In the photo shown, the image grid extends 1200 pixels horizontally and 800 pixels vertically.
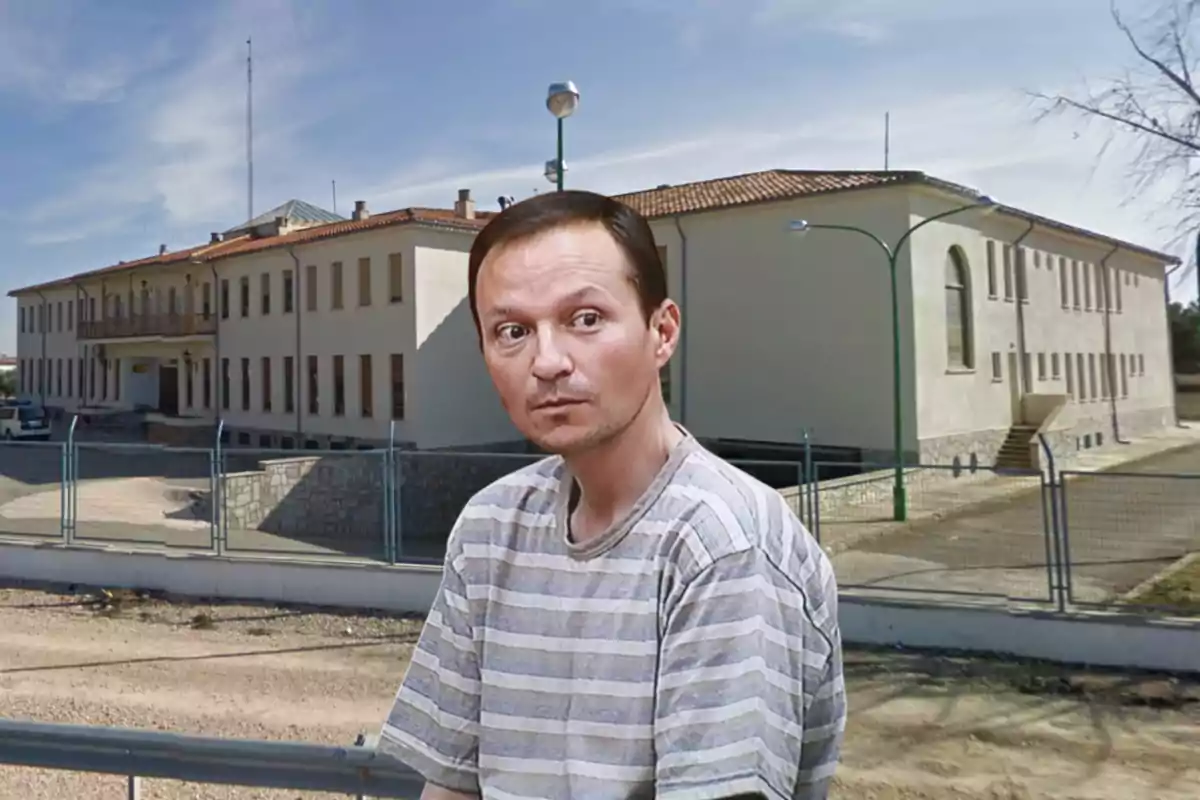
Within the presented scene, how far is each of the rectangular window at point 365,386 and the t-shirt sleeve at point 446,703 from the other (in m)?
27.0

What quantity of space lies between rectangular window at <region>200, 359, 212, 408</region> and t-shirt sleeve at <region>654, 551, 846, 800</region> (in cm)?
3722

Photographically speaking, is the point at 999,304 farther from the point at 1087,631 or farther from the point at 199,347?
the point at 199,347

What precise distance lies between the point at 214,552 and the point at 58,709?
4.33 m

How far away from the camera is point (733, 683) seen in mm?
1040

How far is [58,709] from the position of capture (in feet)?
23.4

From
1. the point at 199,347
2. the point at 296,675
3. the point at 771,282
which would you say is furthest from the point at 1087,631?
the point at 199,347

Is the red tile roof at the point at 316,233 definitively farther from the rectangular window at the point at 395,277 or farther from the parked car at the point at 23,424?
the parked car at the point at 23,424

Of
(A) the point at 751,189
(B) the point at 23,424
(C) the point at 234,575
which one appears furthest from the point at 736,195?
(B) the point at 23,424

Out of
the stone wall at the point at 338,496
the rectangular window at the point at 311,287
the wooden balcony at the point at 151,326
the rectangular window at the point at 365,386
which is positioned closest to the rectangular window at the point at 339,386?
the rectangular window at the point at 365,386

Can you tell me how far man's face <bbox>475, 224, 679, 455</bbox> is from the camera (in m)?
1.21

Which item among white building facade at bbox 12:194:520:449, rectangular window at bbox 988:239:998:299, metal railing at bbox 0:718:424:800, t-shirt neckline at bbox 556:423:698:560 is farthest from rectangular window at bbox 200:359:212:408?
t-shirt neckline at bbox 556:423:698:560

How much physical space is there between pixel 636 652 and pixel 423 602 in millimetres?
9725

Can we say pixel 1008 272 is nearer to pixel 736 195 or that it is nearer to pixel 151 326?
pixel 736 195

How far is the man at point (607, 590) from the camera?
3.47 feet
